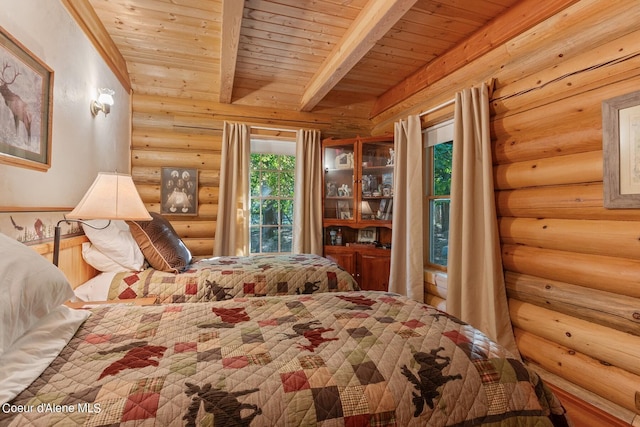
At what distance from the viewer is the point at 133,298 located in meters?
2.06

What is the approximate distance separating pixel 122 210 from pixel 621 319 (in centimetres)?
274

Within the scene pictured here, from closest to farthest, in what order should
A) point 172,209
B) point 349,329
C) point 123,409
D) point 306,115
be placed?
1. point 123,409
2. point 349,329
3. point 172,209
4. point 306,115

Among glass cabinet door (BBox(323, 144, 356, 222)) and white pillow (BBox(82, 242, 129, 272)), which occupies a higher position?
glass cabinet door (BBox(323, 144, 356, 222))

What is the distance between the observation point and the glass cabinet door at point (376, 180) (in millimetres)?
3902

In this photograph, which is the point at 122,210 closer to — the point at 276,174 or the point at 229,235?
the point at 229,235

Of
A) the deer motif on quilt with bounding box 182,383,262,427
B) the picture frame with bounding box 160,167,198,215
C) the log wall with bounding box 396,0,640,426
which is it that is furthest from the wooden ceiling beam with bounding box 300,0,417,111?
the deer motif on quilt with bounding box 182,383,262,427

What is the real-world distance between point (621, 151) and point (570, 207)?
0.40 metres

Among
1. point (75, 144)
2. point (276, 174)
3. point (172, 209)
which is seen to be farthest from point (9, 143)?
point (276, 174)

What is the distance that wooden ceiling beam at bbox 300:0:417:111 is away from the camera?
6.77 ft

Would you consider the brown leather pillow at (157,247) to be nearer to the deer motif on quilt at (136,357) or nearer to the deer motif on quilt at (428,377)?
the deer motif on quilt at (136,357)

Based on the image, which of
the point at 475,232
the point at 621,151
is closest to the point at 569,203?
the point at 621,151

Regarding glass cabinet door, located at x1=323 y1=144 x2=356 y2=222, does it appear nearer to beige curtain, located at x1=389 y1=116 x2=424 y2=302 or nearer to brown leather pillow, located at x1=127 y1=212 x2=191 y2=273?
beige curtain, located at x1=389 y1=116 x2=424 y2=302

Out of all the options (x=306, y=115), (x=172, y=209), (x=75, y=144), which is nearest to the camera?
(x=75, y=144)

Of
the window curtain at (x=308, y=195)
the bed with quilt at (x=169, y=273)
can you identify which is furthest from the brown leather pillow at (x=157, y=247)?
the window curtain at (x=308, y=195)
